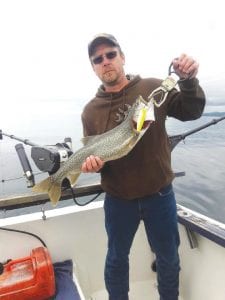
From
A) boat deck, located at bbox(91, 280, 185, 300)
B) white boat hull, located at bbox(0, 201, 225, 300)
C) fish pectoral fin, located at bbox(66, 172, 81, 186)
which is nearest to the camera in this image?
fish pectoral fin, located at bbox(66, 172, 81, 186)

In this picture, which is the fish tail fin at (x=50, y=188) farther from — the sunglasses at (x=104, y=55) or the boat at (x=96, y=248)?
the sunglasses at (x=104, y=55)

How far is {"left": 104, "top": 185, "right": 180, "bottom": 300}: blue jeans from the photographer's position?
8.70 feet

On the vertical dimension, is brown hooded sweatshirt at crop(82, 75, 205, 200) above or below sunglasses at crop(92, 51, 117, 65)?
below

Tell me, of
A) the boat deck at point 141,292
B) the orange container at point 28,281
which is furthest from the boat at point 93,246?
the orange container at point 28,281

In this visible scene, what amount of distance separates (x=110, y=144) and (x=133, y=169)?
305 millimetres

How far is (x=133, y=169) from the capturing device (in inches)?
102

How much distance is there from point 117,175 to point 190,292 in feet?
5.33

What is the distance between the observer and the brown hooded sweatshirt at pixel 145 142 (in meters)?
2.54

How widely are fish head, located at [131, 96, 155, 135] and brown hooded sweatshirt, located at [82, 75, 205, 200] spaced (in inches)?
10.6

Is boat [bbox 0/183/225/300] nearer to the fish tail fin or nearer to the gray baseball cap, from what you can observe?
the fish tail fin

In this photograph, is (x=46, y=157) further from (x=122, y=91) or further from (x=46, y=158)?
(x=122, y=91)

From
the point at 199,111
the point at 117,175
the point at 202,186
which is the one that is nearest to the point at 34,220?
the point at 117,175

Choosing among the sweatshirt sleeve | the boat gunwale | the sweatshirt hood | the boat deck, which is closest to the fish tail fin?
the boat gunwale

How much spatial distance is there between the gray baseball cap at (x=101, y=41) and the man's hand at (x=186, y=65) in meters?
0.71
